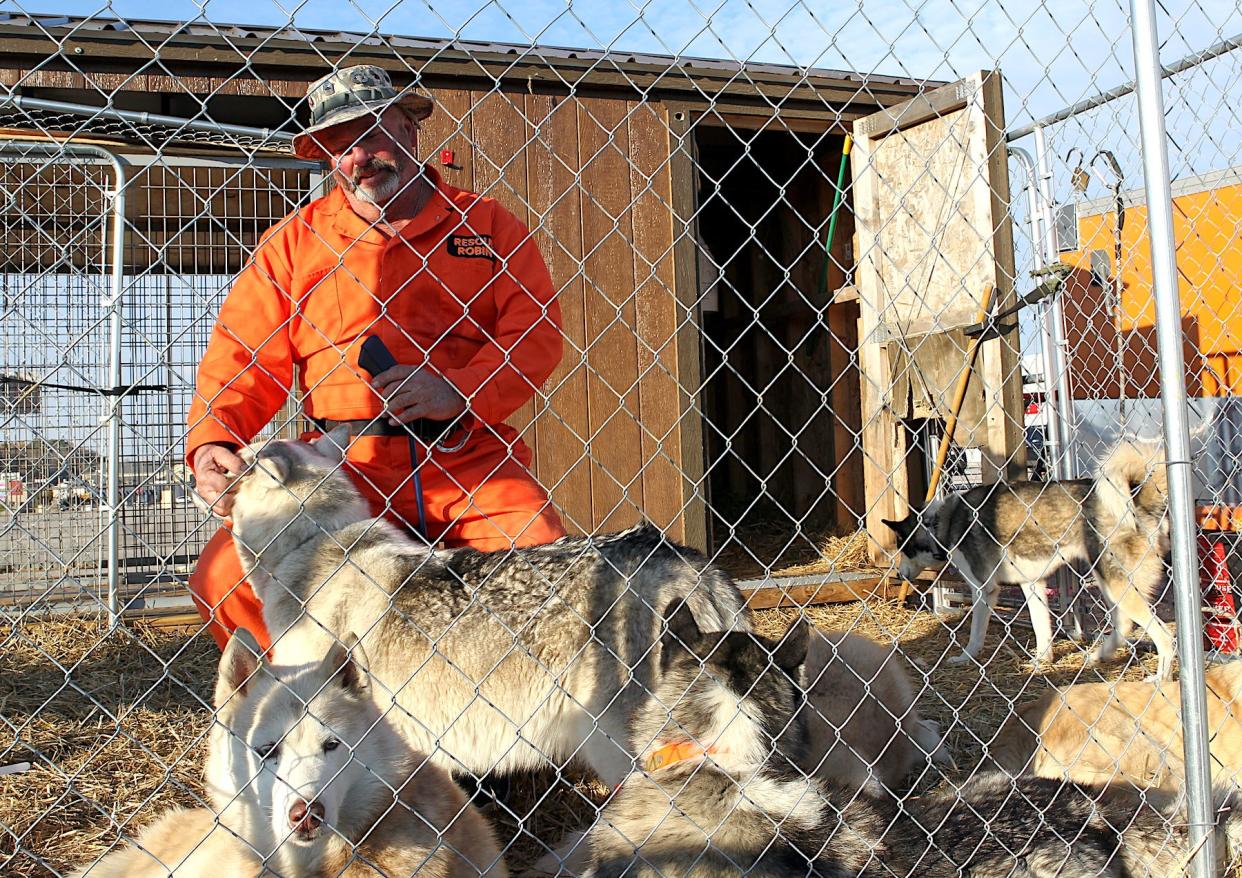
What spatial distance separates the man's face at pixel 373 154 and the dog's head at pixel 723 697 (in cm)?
201

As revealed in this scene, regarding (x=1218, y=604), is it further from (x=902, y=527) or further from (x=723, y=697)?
(x=723, y=697)

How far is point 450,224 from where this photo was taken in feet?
11.3

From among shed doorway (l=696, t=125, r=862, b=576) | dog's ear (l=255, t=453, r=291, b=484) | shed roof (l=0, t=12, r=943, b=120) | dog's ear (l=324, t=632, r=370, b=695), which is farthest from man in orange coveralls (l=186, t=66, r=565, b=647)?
shed doorway (l=696, t=125, r=862, b=576)

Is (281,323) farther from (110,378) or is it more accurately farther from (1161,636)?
(1161,636)

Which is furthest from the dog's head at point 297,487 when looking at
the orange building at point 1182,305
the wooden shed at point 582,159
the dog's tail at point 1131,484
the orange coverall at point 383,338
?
the orange building at point 1182,305

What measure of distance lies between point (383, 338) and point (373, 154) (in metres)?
0.69

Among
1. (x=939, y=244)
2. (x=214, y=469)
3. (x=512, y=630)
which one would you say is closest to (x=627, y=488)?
(x=512, y=630)

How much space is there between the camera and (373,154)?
3.36 m

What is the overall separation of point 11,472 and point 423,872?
508 centimetres

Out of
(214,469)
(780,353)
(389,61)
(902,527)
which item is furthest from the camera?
(780,353)

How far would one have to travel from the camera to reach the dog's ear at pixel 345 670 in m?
2.43

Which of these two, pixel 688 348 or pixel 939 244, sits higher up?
pixel 939 244

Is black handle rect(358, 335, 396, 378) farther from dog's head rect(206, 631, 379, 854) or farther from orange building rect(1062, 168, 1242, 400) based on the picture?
orange building rect(1062, 168, 1242, 400)

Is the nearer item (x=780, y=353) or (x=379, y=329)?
(x=379, y=329)
